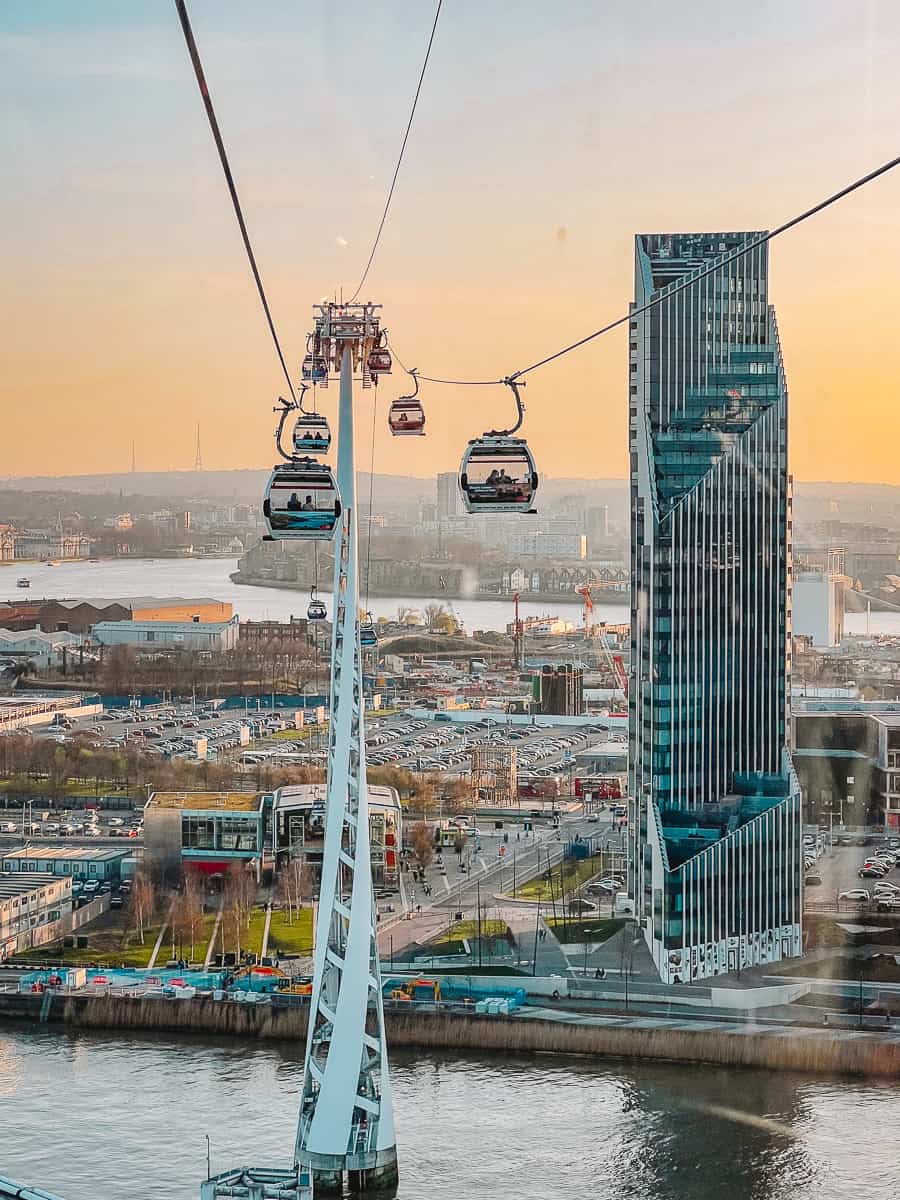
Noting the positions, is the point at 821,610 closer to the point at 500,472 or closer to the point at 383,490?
the point at 383,490

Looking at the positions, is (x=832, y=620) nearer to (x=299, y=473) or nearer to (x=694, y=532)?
(x=694, y=532)

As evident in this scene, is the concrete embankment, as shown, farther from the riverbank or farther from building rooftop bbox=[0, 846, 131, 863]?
the riverbank

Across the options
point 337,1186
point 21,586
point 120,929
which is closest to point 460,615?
point 21,586

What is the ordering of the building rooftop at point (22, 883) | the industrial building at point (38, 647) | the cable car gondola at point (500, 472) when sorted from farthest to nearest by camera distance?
1. the industrial building at point (38, 647)
2. the building rooftop at point (22, 883)
3. the cable car gondola at point (500, 472)

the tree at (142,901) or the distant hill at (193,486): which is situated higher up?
the distant hill at (193,486)

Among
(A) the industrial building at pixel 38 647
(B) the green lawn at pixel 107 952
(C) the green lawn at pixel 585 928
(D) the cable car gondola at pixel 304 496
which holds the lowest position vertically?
(B) the green lawn at pixel 107 952

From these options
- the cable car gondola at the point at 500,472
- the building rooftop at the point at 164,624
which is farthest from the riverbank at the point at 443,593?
the cable car gondola at the point at 500,472

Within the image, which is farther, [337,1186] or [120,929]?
[120,929]

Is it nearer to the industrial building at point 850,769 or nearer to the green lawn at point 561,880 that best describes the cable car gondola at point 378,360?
the green lawn at point 561,880
